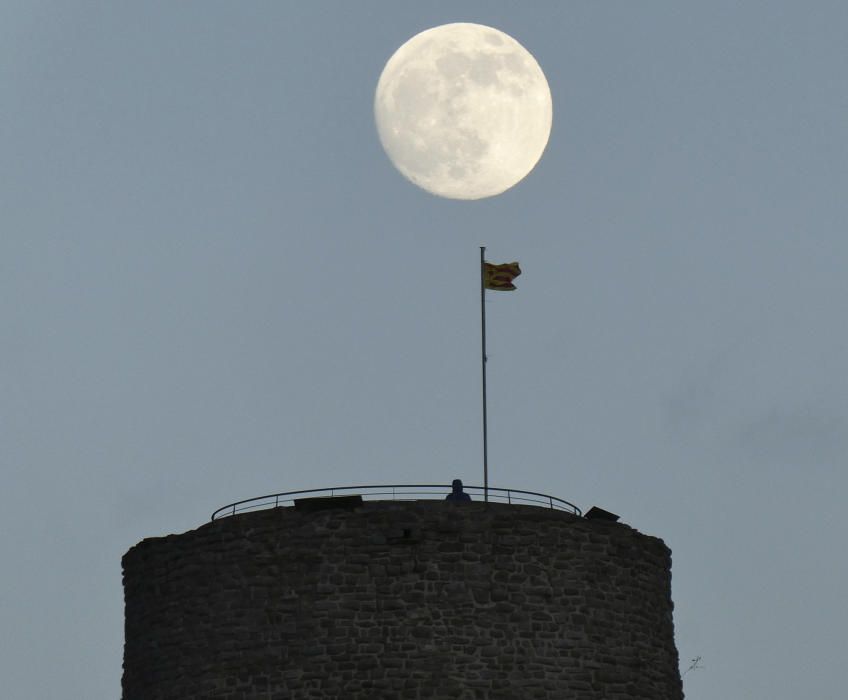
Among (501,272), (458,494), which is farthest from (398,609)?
(501,272)

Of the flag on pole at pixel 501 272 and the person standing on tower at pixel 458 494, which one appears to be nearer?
the person standing on tower at pixel 458 494

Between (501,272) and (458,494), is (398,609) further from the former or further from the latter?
(501,272)

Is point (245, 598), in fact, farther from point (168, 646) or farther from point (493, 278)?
point (493, 278)

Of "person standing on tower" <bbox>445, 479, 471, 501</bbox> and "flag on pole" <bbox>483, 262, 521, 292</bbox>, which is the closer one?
"person standing on tower" <bbox>445, 479, 471, 501</bbox>

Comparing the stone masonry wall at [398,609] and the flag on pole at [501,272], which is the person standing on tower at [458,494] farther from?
the flag on pole at [501,272]

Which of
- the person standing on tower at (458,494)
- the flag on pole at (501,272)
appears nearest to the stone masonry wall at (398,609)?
the person standing on tower at (458,494)

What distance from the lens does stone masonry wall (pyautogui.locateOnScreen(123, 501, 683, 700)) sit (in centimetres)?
4041

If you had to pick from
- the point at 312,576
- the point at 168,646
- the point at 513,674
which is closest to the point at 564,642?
the point at 513,674

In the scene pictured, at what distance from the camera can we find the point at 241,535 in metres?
41.7

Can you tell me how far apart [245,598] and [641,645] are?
24.7 ft

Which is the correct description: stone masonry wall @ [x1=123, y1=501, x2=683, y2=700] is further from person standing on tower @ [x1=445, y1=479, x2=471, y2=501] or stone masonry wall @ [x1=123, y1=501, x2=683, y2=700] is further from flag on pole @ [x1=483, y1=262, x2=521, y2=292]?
flag on pole @ [x1=483, y1=262, x2=521, y2=292]

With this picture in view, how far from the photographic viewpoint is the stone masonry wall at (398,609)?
40406mm

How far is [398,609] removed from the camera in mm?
40562

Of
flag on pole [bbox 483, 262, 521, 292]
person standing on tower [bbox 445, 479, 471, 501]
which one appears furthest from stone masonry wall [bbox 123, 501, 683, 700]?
flag on pole [bbox 483, 262, 521, 292]
